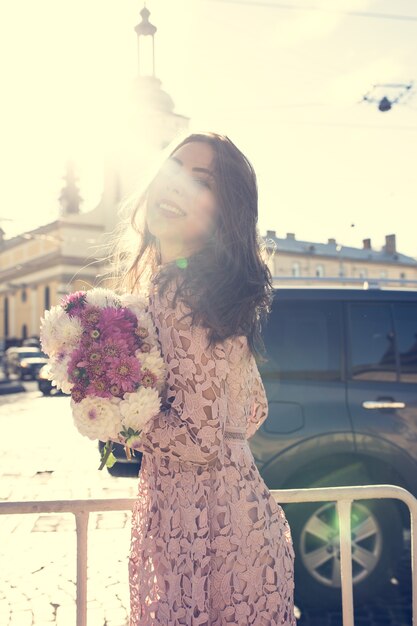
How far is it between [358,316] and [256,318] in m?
2.44

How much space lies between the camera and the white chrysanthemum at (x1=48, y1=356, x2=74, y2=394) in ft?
4.79

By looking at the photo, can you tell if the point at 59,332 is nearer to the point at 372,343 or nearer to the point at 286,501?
the point at 286,501

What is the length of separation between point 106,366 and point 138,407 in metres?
0.12

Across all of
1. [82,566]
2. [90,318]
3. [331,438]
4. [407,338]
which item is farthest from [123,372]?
[407,338]

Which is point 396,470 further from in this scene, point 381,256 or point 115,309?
point 381,256

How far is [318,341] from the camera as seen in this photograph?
3.85 m

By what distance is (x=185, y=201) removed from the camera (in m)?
1.70

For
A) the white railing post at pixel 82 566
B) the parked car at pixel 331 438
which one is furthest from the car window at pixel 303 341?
the white railing post at pixel 82 566

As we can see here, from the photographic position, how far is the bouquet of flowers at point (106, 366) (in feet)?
4.66

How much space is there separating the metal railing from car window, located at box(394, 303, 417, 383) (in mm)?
1793

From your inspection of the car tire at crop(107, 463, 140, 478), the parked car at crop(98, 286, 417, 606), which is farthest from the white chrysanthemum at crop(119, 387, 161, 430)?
the car tire at crop(107, 463, 140, 478)

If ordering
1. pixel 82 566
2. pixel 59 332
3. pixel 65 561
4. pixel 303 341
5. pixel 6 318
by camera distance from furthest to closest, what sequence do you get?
pixel 6 318 → pixel 65 561 → pixel 303 341 → pixel 82 566 → pixel 59 332

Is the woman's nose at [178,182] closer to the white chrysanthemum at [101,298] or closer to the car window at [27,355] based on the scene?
the white chrysanthemum at [101,298]

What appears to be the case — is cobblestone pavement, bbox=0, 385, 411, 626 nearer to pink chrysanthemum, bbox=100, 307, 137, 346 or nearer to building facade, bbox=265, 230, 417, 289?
pink chrysanthemum, bbox=100, 307, 137, 346
